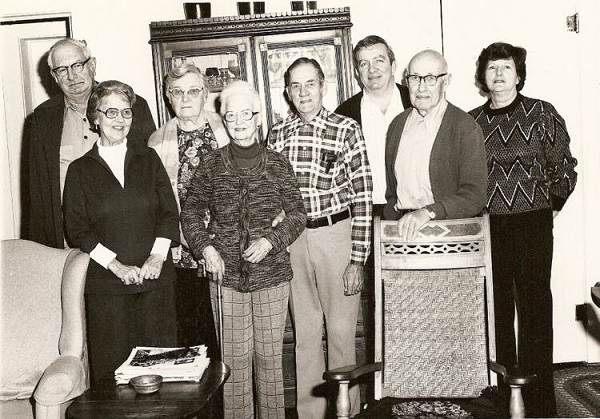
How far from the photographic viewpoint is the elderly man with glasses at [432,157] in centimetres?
253

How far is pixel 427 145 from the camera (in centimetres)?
271

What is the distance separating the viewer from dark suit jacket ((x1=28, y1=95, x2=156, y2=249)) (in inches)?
122

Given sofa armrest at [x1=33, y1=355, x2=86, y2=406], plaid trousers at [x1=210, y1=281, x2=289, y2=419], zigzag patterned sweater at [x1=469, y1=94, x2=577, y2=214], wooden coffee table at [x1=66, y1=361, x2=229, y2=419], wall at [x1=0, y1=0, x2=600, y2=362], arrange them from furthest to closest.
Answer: wall at [x1=0, y1=0, x2=600, y2=362] → zigzag patterned sweater at [x1=469, y1=94, x2=577, y2=214] → plaid trousers at [x1=210, y1=281, x2=289, y2=419] → sofa armrest at [x1=33, y1=355, x2=86, y2=406] → wooden coffee table at [x1=66, y1=361, x2=229, y2=419]

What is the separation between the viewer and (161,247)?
2.65 metres

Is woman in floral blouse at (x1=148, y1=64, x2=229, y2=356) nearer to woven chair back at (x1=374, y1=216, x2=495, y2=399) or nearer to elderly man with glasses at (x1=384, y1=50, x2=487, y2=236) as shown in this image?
elderly man with glasses at (x1=384, y1=50, x2=487, y2=236)

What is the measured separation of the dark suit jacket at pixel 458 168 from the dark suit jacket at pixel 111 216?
1.09 meters

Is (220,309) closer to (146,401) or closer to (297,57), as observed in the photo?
(146,401)

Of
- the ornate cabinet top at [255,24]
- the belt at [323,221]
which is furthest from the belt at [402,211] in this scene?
the ornate cabinet top at [255,24]

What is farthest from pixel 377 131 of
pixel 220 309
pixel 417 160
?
pixel 220 309

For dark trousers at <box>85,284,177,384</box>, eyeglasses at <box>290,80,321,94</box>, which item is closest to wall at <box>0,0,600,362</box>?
eyeglasses at <box>290,80,321,94</box>

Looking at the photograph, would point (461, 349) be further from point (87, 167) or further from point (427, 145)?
point (87, 167)

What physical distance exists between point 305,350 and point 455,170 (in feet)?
3.19

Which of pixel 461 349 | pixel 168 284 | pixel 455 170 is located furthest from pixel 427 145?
pixel 168 284

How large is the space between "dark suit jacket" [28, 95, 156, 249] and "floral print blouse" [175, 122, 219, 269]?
0.24m
